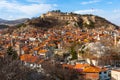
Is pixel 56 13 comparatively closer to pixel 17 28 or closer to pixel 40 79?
pixel 17 28

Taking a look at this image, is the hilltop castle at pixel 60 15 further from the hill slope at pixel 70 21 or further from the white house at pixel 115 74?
the white house at pixel 115 74

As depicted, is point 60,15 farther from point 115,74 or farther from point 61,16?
point 115,74

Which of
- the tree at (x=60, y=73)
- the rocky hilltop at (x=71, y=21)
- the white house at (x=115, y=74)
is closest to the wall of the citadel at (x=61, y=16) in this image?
the rocky hilltop at (x=71, y=21)

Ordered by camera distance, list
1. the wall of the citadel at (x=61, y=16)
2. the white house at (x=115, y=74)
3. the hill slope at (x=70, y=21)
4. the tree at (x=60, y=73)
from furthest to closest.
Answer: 1. the wall of the citadel at (x=61, y=16)
2. the hill slope at (x=70, y=21)
3. the white house at (x=115, y=74)
4. the tree at (x=60, y=73)

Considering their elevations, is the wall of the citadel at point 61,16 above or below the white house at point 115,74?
above

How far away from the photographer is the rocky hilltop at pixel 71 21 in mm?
122675

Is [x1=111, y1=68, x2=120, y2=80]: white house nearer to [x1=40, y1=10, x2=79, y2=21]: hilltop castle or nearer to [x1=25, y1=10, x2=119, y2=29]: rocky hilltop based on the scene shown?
[x1=25, y1=10, x2=119, y2=29]: rocky hilltop

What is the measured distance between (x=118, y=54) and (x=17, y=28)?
7272 cm

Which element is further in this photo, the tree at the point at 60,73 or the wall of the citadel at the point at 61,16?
the wall of the citadel at the point at 61,16

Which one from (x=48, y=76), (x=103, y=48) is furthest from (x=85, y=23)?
(x=48, y=76)

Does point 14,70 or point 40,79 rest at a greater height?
point 14,70

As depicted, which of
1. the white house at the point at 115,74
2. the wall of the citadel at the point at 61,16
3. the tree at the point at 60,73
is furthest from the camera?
the wall of the citadel at the point at 61,16

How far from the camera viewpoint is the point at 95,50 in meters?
55.5

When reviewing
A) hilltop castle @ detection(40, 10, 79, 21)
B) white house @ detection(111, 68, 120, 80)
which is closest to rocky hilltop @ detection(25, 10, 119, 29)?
hilltop castle @ detection(40, 10, 79, 21)
